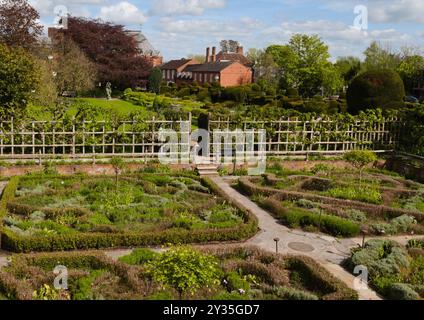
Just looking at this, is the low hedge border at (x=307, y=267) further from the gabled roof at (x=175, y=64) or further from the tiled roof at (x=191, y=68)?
the gabled roof at (x=175, y=64)

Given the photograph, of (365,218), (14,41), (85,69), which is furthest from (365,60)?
(365,218)

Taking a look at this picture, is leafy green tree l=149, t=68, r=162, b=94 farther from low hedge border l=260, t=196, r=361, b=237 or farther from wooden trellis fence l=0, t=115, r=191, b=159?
low hedge border l=260, t=196, r=361, b=237

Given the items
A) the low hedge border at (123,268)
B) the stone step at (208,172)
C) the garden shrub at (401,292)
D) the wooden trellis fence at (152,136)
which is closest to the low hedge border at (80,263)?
the low hedge border at (123,268)

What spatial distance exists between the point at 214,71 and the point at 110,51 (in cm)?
2171

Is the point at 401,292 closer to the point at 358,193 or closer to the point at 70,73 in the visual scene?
the point at 358,193

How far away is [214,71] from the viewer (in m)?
71.7

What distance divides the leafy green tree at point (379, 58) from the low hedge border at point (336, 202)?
57519 mm

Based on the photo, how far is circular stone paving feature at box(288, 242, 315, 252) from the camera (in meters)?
11.8

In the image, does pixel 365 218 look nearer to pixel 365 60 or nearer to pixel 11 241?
pixel 11 241

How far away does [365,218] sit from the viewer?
551 inches

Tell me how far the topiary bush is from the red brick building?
1701 inches

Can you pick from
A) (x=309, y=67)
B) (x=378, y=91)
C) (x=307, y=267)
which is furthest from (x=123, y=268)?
(x=309, y=67)

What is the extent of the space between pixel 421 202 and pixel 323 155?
6428mm

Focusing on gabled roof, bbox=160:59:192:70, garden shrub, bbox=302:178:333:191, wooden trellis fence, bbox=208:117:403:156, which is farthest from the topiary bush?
gabled roof, bbox=160:59:192:70
